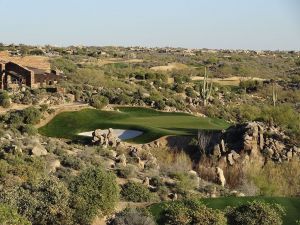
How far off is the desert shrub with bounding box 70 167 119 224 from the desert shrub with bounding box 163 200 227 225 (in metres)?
2.32

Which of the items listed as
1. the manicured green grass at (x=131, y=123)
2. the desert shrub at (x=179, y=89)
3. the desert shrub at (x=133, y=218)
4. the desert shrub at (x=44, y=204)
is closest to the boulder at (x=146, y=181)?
the desert shrub at (x=133, y=218)

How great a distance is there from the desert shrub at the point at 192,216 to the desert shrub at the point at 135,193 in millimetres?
5415

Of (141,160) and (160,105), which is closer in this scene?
(141,160)

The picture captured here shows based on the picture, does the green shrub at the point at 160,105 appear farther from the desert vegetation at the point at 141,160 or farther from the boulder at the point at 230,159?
the boulder at the point at 230,159

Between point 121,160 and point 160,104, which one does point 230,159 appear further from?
point 160,104

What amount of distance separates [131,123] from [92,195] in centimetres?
2066

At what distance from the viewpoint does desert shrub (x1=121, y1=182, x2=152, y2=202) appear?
63.8ft

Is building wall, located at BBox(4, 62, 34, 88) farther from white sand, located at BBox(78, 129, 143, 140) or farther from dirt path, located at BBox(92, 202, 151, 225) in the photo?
dirt path, located at BBox(92, 202, 151, 225)

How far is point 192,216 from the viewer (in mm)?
13664

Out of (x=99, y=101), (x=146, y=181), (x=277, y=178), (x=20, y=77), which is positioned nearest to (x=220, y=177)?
(x=277, y=178)

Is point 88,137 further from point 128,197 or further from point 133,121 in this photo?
point 128,197

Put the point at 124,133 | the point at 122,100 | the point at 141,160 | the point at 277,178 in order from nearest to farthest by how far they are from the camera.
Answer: the point at 277,178, the point at 141,160, the point at 124,133, the point at 122,100

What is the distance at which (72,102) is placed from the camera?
46.5 meters

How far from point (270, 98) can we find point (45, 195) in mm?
51762
